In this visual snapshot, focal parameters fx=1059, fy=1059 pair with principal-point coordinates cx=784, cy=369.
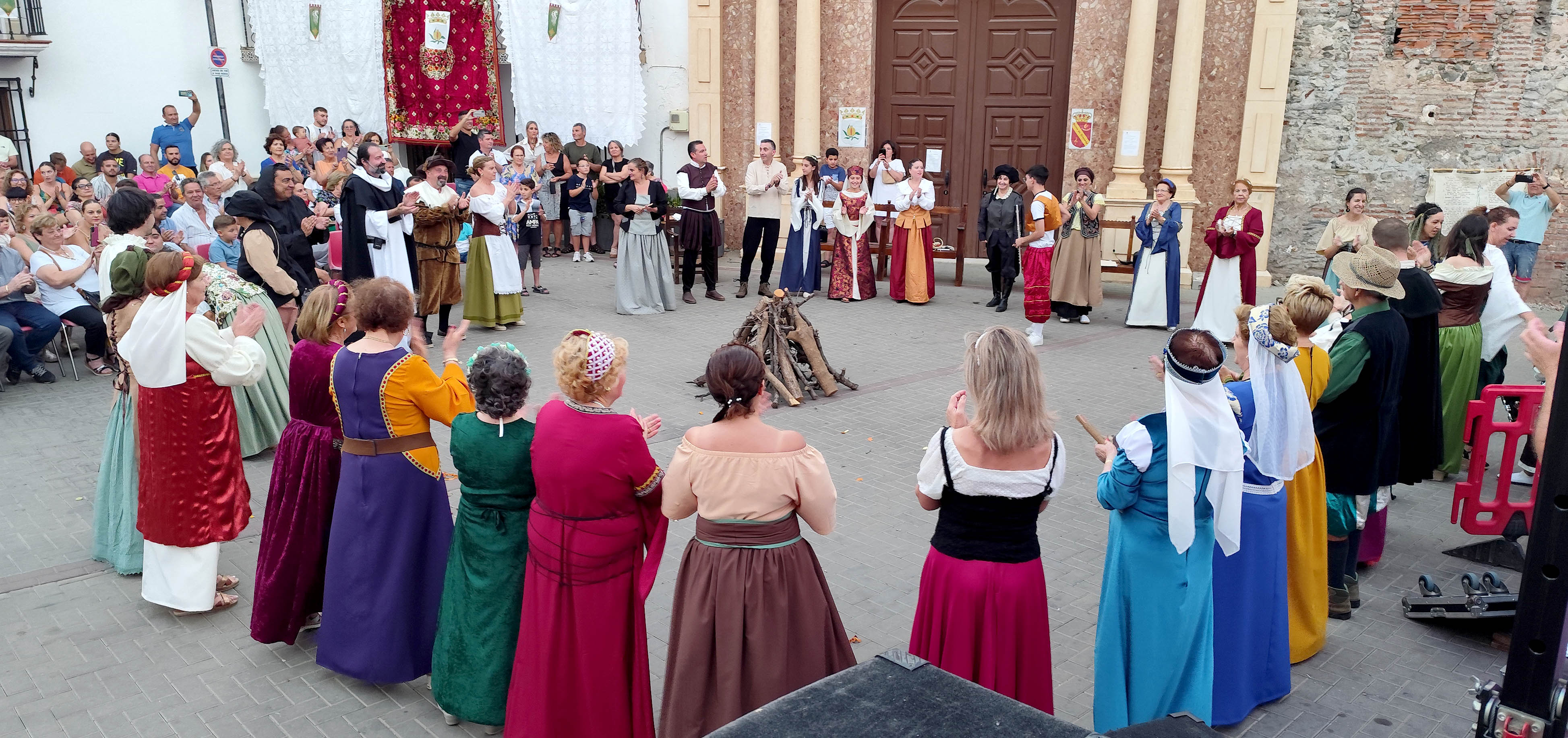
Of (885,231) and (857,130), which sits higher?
(857,130)

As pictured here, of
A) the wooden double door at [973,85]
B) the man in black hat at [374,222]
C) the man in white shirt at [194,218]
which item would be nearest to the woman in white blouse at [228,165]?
the man in white shirt at [194,218]

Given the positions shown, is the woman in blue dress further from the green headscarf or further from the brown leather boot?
the green headscarf

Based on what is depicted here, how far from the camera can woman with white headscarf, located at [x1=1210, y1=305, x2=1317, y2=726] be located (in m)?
3.64

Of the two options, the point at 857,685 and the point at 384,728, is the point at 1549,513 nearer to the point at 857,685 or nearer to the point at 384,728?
the point at 857,685

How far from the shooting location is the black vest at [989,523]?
10.2ft

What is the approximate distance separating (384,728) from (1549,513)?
3495 mm

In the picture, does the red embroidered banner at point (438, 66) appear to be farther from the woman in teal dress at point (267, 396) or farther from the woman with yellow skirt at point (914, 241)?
the woman in teal dress at point (267, 396)

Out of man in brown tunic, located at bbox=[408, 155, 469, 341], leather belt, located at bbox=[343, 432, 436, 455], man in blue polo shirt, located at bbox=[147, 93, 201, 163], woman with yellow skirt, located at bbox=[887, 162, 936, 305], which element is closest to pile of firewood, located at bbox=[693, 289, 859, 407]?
man in brown tunic, located at bbox=[408, 155, 469, 341]

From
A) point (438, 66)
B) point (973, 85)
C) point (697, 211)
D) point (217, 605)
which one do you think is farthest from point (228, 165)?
point (217, 605)

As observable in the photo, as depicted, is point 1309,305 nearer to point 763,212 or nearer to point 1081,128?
point 763,212

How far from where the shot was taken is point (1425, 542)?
18.3 feet

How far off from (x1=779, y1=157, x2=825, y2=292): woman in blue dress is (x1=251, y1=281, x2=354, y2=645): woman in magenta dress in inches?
325

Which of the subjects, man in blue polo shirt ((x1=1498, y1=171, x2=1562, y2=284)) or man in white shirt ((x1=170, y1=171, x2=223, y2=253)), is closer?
man in white shirt ((x1=170, y1=171, x2=223, y2=253))

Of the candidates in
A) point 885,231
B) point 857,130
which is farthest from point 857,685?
point 857,130
